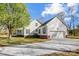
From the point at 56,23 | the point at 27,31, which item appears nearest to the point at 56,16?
the point at 56,23

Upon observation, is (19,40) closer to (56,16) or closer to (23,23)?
(23,23)

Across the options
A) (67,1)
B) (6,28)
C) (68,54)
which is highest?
(67,1)

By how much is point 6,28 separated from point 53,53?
69cm

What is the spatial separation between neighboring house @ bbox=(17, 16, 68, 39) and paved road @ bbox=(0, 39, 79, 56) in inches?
3.7

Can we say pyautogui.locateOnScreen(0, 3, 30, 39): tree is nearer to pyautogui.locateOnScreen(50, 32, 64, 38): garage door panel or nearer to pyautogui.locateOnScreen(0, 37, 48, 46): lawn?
pyautogui.locateOnScreen(0, 37, 48, 46): lawn

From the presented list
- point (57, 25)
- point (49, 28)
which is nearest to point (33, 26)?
point (49, 28)

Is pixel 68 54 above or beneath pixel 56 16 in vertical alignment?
beneath

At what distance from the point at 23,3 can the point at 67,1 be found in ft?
→ 1.88

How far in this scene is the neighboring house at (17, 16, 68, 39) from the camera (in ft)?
18.0

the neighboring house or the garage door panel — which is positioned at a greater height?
the neighboring house

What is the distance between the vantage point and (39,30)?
5.51m

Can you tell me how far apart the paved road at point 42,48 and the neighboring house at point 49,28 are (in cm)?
9

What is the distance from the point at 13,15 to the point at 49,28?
1.64 ft

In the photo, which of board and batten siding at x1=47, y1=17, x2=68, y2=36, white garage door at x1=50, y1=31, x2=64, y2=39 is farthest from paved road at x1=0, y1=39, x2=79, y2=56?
board and batten siding at x1=47, y1=17, x2=68, y2=36
